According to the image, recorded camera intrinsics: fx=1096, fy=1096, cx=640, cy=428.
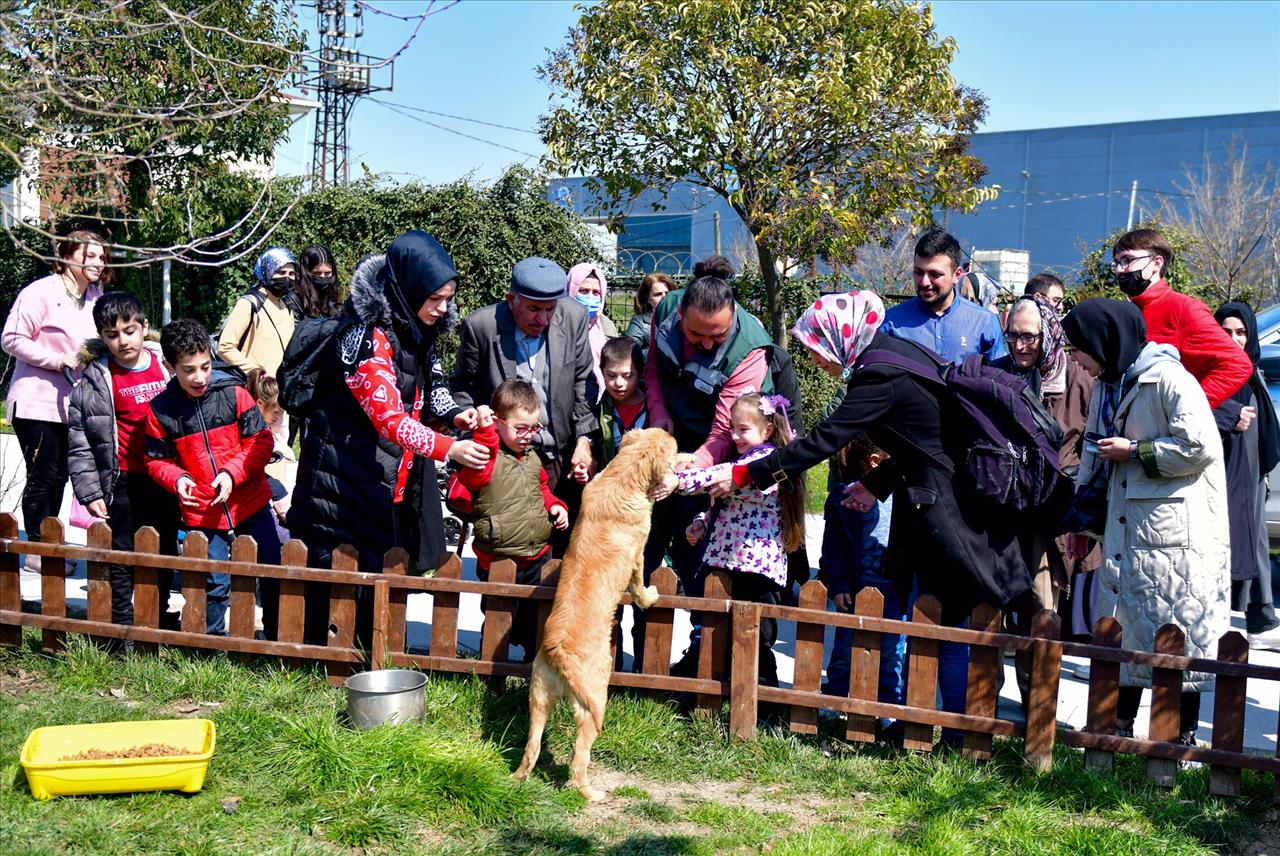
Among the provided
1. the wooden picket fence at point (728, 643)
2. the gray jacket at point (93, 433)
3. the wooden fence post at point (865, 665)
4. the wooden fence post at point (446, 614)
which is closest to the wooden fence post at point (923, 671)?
the wooden picket fence at point (728, 643)

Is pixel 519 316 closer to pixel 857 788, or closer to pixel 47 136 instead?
pixel 47 136

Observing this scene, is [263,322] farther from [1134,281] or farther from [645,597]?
[1134,281]

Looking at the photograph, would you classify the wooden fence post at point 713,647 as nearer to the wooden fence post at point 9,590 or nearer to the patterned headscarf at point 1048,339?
the patterned headscarf at point 1048,339

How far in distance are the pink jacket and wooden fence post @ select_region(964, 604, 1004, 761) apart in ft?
16.3

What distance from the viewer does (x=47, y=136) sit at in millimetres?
4586

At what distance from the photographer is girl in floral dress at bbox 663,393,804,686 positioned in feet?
15.7

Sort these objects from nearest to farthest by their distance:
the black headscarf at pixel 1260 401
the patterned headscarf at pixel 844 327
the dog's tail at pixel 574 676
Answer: the dog's tail at pixel 574 676 → the patterned headscarf at pixel 844 327 → the black headscarf at pixel 1260 401

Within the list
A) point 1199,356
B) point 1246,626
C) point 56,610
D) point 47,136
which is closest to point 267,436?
point 56,610

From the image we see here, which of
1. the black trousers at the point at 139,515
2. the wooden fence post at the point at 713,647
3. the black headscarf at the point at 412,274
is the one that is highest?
the black headscarf at the point at 412,274

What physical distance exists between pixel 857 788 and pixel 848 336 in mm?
1831

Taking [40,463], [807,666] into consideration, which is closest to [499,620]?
[807,666]

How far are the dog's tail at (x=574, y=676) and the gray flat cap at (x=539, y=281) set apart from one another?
1.72 meters

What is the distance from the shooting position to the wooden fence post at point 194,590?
5.05 metres

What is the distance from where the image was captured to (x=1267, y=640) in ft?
22.5
